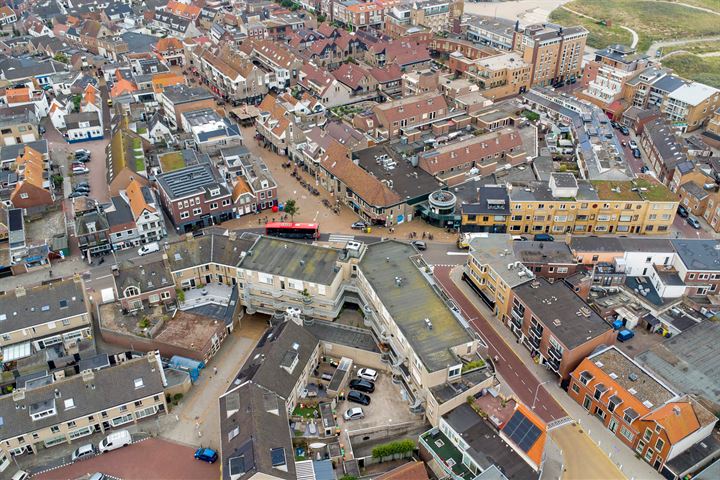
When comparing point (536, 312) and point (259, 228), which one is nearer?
point (536, 312)

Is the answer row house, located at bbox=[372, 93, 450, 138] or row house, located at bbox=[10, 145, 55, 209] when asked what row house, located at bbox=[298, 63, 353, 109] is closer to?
row house, located at bbox=[372, 93, 450, 138]

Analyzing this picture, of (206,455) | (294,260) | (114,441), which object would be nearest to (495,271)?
(294,260)

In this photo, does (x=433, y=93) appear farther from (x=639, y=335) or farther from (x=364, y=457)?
(x=364, y=457)

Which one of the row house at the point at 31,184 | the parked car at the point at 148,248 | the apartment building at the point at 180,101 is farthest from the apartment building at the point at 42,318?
the apartment building at the point at 180,101

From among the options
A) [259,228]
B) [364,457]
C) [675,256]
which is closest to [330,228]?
[259,228]

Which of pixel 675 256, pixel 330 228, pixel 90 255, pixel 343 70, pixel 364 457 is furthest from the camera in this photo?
pixel 343 70

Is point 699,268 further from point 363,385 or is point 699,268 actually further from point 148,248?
point 148,248
